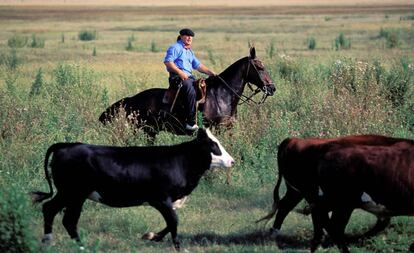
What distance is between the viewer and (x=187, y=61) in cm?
1423

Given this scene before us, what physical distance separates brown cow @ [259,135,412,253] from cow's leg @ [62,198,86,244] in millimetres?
1993

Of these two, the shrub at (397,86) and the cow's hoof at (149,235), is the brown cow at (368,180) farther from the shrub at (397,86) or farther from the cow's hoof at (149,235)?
the shrub at (397,86)

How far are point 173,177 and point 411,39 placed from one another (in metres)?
31.9

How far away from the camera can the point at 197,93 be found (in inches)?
572

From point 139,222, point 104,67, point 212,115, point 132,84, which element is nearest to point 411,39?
point 104,67

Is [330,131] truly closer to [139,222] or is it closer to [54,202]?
[139,222]

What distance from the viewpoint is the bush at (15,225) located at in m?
7.49

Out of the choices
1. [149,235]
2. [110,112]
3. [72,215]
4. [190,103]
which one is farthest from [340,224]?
[110,112]

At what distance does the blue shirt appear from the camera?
1400 cm

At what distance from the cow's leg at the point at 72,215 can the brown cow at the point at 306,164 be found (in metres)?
1.99

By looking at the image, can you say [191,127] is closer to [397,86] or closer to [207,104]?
[207,104]

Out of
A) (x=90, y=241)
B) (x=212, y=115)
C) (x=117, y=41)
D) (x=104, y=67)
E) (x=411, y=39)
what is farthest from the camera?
(x=117, y=41)

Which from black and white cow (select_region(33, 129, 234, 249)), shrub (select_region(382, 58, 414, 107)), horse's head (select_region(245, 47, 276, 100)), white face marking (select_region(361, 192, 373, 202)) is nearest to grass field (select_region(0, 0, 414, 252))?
shrub (select_region(382, 58, 414, 107))

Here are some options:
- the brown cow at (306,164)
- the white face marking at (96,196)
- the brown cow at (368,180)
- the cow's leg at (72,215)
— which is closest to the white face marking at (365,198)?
the brown cow at (368,180)
